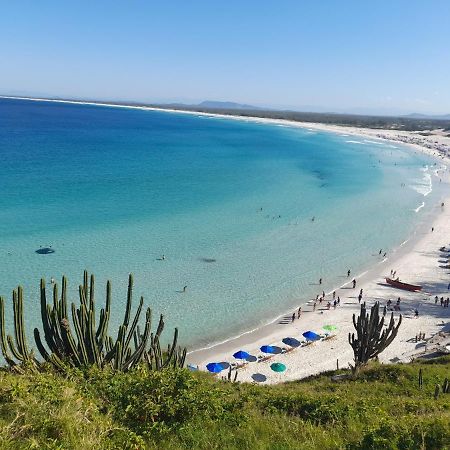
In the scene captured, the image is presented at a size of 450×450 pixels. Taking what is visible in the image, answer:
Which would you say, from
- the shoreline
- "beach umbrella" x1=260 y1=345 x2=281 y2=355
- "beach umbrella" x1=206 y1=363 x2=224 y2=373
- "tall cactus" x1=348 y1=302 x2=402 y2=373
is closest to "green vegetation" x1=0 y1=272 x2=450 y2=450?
"tall cactus" x1=348 y1=302 x2=402 y2=373

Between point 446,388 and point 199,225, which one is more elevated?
point 446,388

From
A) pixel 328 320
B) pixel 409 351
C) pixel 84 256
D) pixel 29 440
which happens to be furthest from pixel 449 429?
pixel 84 256

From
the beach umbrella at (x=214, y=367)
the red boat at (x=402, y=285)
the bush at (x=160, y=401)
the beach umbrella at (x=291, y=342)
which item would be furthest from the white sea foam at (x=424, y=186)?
the bush at (x=160, y=401)

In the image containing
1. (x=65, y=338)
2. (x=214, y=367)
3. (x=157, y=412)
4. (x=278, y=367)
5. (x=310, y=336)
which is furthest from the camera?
(x=310, y=336)

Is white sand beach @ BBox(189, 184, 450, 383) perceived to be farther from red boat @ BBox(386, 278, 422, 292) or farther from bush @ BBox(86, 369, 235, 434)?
bush @ BBox(86, 369, 235, 434)

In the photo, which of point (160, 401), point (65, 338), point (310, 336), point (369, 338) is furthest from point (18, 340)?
point (310, 336)

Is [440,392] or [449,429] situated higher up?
[449,429]

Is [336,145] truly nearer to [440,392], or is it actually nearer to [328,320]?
[328,320]

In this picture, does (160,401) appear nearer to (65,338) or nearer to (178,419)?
(178,419)
